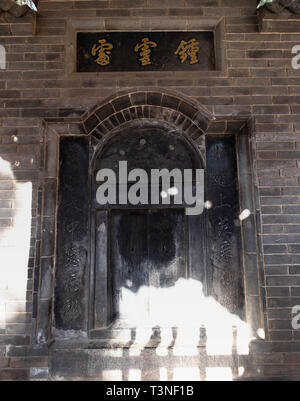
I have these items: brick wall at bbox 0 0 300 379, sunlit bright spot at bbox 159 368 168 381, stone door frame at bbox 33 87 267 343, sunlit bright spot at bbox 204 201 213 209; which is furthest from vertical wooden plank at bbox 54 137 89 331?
sunlit bright spot at bbox 204 201 213 209

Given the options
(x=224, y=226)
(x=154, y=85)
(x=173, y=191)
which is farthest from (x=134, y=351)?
(x=154, y=85)

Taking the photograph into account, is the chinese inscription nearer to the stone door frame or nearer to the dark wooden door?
the stone door frame

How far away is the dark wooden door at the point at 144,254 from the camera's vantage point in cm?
391

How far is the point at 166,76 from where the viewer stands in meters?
4.05

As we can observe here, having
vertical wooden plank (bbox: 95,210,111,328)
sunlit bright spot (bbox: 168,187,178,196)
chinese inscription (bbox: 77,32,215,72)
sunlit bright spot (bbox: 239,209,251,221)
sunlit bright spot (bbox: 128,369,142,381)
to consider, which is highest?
chinese inscription (bbox: 77,32,215,72)

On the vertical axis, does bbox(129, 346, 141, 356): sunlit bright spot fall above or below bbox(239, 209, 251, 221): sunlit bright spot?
below

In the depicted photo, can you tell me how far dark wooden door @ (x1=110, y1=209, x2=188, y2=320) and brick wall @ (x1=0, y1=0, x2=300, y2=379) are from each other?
0.96 metres

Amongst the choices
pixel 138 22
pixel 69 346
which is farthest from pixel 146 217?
Result: pixel 138 22

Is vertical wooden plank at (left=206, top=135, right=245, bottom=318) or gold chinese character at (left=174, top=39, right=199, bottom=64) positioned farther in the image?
gold chinese character at (left=174, top=39, right=199, bottom=64)

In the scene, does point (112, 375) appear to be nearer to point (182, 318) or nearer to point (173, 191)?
point (182, 318)

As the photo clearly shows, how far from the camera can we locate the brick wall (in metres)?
3.59

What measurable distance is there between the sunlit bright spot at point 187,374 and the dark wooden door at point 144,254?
2.29 ft
